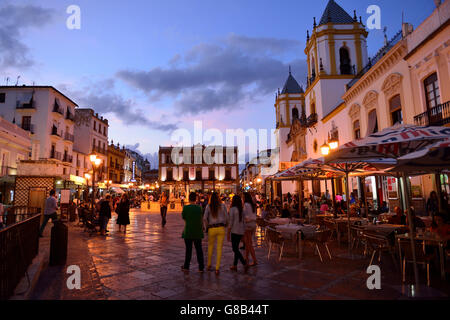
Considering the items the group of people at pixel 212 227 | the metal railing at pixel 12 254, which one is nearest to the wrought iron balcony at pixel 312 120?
the group of people at pixel 212 227

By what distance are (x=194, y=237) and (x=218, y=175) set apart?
49996 mm

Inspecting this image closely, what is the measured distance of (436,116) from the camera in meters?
10.0

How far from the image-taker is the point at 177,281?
189 inches

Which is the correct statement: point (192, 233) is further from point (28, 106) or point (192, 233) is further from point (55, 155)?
point (28, 106)

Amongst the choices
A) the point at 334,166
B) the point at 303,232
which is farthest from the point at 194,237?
the point at 334,166

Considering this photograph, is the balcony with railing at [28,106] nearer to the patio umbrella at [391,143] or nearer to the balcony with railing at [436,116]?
the patio umbrella at [391,143]

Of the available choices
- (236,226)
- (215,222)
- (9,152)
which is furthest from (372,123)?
(9,152)

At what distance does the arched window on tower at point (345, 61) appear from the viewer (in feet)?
69.7

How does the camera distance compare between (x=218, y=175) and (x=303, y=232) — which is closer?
(x=303, y=232)

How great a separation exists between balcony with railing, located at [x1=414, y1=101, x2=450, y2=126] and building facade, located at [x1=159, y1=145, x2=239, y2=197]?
45092 mm

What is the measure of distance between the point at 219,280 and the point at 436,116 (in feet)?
33.2

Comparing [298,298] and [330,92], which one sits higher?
[330,92]

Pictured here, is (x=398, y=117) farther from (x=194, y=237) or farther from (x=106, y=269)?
(x=106, y=269)
